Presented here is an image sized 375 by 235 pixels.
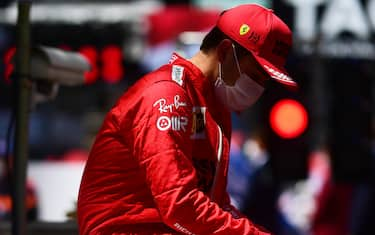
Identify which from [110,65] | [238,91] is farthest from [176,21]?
[238,91]

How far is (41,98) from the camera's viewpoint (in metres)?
5.34

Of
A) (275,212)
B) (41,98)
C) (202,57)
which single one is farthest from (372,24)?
(202,57)

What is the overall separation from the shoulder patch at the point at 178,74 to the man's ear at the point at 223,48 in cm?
15

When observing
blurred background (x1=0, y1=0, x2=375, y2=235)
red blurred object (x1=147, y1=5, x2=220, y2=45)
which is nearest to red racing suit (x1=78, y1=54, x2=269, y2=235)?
blurred background (x1=0, y1=0, x2=375, y2=235)

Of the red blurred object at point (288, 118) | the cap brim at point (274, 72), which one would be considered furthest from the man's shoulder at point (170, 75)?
the red blurred object at point (288, 118)

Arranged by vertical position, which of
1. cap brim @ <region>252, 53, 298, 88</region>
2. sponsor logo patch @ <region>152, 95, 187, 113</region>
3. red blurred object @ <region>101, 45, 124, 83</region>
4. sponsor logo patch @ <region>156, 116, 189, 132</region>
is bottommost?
red blurred object @ <region>101, 45, 124, 83</region>

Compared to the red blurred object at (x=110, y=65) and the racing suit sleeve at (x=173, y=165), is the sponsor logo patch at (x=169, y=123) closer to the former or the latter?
the racing suit sleeve at (x=173, y=165)

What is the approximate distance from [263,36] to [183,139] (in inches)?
18.9

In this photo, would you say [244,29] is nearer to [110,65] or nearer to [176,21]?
[110,65]

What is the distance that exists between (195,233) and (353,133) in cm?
662

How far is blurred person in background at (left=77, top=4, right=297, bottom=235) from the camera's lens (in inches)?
139

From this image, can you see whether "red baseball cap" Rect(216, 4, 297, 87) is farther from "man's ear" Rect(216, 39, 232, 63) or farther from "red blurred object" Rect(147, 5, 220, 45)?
"red blurred object" Rect(147, 5, 220, 45)

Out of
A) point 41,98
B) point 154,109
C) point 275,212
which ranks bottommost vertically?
point 275,212

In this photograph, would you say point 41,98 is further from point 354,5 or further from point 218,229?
point 354,5
